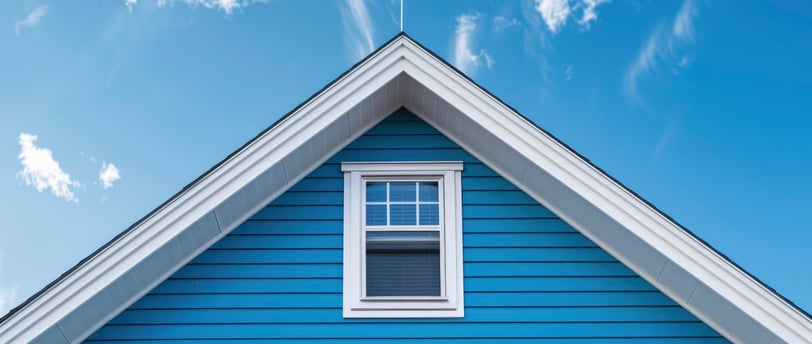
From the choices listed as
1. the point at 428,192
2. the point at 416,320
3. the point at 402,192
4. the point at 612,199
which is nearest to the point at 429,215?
the point at 428,192

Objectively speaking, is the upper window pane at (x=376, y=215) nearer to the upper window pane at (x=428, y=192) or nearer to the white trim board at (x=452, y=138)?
the upper window pane at (x=428, y=192)

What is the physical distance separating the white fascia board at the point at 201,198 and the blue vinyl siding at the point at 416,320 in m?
0.34

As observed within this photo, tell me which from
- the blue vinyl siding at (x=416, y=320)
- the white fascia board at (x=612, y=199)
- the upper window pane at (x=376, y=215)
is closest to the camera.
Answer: the white fascia board at (x=612, y=199)

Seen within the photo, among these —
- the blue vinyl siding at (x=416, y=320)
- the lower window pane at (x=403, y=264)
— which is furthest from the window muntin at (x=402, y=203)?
the blue vinyl siding at (x=416, y=320)

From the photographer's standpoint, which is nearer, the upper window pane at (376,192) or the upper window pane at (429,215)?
the upper window pane at (429,215)

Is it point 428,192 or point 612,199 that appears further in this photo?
point 428,192

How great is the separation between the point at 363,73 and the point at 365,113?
1.38ft

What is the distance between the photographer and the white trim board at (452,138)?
7363 mm

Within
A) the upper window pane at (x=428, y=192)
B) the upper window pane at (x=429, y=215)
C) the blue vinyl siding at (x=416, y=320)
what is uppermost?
the upper window pane at (x=428, y=192)

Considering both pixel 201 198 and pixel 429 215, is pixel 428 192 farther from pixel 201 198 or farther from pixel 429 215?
pixel 201 198

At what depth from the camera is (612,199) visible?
25.3 ft

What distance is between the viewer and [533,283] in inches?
313

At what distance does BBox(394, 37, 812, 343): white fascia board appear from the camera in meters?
7.27

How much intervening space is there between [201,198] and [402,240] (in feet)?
6.15
